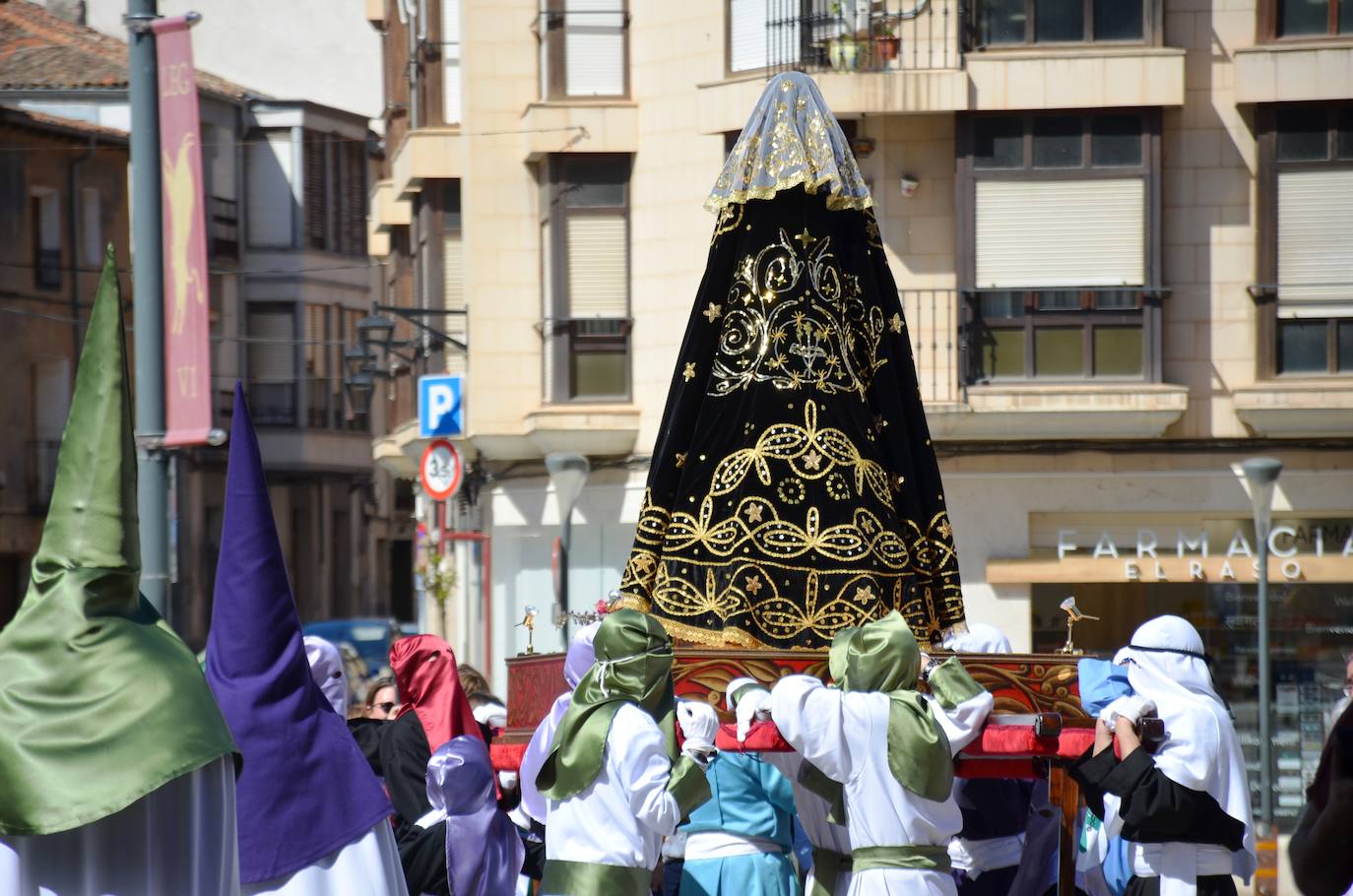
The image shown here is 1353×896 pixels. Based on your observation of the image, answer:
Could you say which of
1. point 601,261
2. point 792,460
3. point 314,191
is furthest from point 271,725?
point 314,191

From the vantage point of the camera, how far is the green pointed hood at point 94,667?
396 centimetres

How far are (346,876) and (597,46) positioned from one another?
52.0ft

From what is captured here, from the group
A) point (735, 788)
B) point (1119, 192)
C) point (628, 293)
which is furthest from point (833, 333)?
point (628, 293)

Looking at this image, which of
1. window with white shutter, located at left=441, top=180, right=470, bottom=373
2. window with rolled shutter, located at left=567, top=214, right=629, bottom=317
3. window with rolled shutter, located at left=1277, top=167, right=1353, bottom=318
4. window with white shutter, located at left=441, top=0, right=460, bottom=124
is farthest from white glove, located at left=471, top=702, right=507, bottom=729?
window with white shutter, located at left=441, top=0, right=460, bottom=124

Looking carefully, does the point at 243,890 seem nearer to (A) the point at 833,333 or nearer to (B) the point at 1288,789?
(A) the point at 833,333

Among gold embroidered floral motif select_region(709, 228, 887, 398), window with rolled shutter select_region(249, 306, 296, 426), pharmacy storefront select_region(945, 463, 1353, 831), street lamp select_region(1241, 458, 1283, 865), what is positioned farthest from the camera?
window with rolled shutter select_region(249, 306, 296, 426)

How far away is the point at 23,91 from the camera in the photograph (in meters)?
36.5

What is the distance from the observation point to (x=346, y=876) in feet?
16.2

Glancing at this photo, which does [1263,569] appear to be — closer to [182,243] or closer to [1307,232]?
[1307,232]

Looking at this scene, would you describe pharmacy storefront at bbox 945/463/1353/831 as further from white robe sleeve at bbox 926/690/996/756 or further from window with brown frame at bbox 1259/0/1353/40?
white robe sleeve at bbox 926/690/996/756

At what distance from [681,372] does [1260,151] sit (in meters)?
11.5

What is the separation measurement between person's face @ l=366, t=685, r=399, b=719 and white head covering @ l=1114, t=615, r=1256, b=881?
3404 mm

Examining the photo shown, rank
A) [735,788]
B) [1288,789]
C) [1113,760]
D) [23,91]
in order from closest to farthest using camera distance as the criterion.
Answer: [1113,760] < [735,788] < [1288,789] < [23,91]

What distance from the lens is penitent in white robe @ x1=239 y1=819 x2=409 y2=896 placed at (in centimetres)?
489
